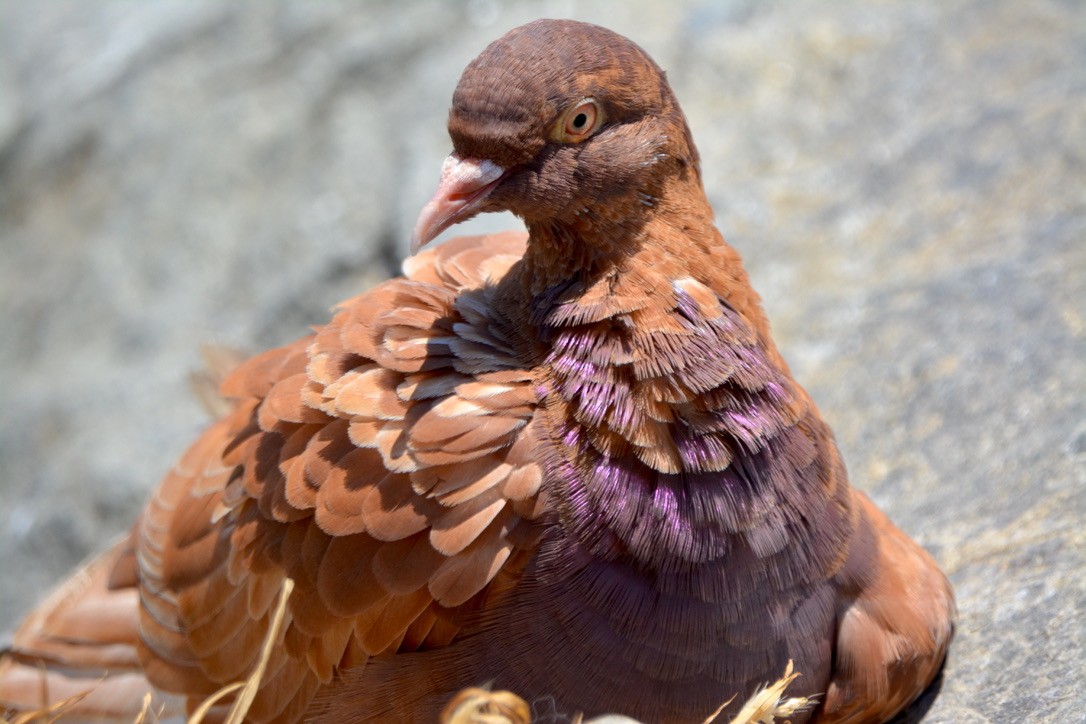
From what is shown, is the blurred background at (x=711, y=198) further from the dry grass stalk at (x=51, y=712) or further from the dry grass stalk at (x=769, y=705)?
the dry grass stalk at (x=51, y=712)

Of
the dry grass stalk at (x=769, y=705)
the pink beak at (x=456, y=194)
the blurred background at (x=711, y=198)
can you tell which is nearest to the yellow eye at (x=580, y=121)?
the pink beak at (x=456, y=194)

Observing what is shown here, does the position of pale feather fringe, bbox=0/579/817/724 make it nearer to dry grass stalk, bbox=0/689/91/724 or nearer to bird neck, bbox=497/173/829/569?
dry grass stalk, bbox=0/689/91/724

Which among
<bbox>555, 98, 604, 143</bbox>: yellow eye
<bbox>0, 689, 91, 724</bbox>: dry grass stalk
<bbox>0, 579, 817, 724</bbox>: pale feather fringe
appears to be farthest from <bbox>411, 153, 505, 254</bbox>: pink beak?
<bbox>0, 689, 91, 724</bbox>: dry grass stalk

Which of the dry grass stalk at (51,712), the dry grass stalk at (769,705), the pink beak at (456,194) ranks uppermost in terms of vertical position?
the pink beak at (456,194)

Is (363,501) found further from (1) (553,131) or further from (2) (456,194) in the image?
(1) (553,131)

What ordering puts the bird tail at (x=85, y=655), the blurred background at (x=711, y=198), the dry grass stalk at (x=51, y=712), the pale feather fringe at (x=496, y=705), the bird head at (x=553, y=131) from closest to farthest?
the pale feather fringe at (x=496, y=705) → the bird head at (x=553, y=131) → the dry grass stalk at (x=51, y=712) → the bird tail at (x=85, y=655) → the blurred background at (x=711, y=198)

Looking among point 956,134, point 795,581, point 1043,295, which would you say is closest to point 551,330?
point 795,581

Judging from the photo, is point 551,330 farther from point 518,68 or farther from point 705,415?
point 518,68
